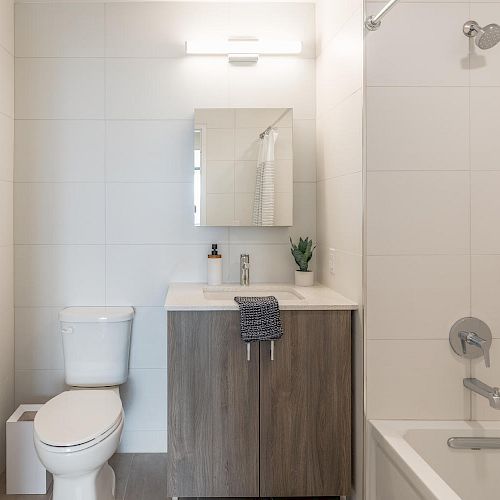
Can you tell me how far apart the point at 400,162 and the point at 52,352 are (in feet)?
6.76

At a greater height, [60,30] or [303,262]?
[60,30]

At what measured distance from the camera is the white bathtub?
185 cm

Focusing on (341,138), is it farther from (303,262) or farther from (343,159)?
(303,262)

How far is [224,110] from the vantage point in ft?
9.13

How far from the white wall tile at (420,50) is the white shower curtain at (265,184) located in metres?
0.85

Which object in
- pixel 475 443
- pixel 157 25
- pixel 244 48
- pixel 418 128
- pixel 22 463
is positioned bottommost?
pixel 22 463

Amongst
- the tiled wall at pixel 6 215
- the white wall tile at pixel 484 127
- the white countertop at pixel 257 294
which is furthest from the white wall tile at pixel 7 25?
the white wall tile at pixel 484 127

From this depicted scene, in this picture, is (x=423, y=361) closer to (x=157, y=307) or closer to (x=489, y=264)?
(x=489, y=264)

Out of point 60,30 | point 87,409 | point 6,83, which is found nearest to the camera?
point 87,409

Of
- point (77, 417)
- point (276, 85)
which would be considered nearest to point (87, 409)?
point (77, 417)

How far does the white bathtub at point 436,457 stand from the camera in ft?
6.06

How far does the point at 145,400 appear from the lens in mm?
2848

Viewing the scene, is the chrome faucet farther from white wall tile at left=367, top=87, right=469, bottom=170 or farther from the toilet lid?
white wall tile at left=367, top=87, right=469, bottom=170

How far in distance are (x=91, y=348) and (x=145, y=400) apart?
49cm
